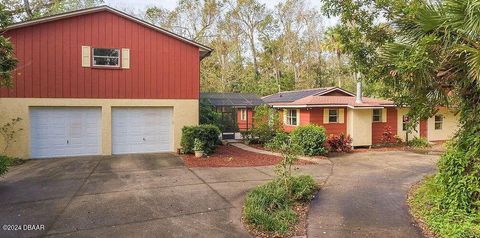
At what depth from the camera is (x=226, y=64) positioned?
3697cm

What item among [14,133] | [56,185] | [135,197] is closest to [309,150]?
[135,197]

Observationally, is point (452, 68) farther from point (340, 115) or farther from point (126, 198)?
point (340, 115)

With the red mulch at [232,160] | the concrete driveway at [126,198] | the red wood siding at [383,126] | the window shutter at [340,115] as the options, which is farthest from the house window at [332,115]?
the concrete driveway at [126,198]

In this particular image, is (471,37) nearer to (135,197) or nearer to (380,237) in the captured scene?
(380,237)

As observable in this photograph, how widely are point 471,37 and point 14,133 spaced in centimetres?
1482

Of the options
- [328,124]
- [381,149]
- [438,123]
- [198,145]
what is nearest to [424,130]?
[438,123]

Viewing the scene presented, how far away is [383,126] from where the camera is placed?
18797 millimetres

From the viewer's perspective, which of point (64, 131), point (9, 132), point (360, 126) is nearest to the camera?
point (9, 132)

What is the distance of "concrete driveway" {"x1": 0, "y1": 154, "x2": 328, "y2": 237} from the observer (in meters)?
5.95

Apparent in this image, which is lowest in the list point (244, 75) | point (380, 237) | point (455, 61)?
point (380, 237)

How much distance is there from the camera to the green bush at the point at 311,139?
14656mm

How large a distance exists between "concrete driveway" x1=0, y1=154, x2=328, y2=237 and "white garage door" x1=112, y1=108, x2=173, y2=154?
2.21 m

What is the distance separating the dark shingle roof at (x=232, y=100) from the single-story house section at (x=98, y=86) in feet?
18.7

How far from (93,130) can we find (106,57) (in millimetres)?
3192
